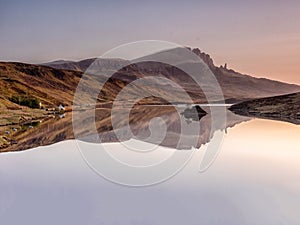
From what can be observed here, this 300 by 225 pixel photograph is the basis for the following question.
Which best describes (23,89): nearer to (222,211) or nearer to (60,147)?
(60,147)

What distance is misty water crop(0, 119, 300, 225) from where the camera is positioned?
1738 centimetres

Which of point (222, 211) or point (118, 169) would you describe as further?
point (118, 169)

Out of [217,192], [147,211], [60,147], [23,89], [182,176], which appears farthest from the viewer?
[23,89]

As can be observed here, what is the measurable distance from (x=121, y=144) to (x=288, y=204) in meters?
29.1

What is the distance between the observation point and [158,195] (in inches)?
854

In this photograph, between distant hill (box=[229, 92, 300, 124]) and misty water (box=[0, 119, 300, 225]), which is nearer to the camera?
misty water (box=[0, 119, 300, 225])

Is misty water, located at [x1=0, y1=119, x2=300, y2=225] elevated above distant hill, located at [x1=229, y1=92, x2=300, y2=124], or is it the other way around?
distant hill, located at [x1=229, y1=92, x2=300, y2=124]

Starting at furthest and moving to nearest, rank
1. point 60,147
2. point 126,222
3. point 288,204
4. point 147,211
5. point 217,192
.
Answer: point 60,147 → point 217,192 → point 288,204 → point 147,211 → point 126,222

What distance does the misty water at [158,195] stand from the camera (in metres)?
17.4

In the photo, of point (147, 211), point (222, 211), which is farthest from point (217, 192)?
point (147, 211)

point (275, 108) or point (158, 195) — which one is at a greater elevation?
point (275, 108)

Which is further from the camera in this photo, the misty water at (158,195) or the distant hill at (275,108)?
the distant hill at (275,108)

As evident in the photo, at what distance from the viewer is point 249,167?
30391 mm

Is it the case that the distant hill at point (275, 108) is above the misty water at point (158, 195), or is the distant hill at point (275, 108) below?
above
